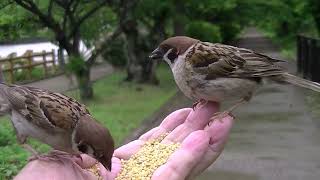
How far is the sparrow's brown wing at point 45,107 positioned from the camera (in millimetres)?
4264

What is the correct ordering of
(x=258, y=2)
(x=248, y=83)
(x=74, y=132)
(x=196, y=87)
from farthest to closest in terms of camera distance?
(x=258, y=2) < (x=248, y=83) < (x=196, y=87) < (x=74, y=132)

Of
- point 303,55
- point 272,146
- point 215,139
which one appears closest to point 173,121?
point 215,139

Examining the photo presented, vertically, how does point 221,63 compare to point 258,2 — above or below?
above

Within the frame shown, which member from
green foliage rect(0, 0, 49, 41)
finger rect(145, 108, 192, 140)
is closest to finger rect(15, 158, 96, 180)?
finger rect(145, 108, 192, 140)

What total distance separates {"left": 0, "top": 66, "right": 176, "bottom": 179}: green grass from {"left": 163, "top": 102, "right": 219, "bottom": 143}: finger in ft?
9.58

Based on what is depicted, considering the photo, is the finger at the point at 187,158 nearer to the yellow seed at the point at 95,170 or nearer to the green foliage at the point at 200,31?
the yellow seed at the point at 95,170

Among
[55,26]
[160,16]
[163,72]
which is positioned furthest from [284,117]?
[163,72]

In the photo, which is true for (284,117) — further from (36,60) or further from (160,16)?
(36,60)

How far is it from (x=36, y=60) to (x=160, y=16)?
7.17 meters

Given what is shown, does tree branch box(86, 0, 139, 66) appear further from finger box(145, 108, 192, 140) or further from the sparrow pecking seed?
the sparrow pecking seed

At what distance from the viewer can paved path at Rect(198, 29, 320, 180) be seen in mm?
10602

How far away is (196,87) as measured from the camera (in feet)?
15.4

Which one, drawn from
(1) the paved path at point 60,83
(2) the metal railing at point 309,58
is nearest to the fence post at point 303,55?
(2) the metal railing at point 309,58

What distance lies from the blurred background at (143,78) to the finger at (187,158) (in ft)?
10.9
